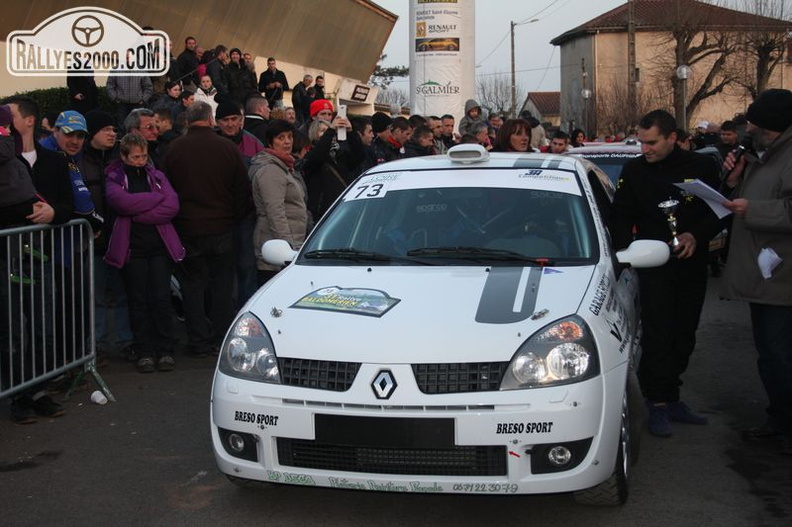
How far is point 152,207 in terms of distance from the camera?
7871mm

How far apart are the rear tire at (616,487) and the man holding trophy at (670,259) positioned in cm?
141

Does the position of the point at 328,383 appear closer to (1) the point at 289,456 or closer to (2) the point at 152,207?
(1) the point at 289,456

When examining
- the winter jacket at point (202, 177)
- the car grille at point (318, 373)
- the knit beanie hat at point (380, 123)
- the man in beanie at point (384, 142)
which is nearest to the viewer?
the car grille at point (318, 373)

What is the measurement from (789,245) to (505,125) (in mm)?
3966

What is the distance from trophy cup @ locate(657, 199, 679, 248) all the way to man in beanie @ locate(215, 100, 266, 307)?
12.5 ft

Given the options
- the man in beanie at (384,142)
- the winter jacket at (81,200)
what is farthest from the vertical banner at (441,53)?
the winter jacket at (81,200)

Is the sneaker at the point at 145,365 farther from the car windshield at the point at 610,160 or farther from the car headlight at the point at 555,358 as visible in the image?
the car windshield at the point at 610,160

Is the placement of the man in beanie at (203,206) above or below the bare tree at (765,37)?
below

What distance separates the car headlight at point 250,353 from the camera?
4.54 m

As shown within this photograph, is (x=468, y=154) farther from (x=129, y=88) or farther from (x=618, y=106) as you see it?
(x=618, y=106)

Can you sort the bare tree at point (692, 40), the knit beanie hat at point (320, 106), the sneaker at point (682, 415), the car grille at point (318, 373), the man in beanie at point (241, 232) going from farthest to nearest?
the bare tree at point (692, 40) → the knit beanie hat at point (320, 106) → the man in beanie at point (241, 232) → the sneaker at point (682, 415) → the car grille at point (318, 373)

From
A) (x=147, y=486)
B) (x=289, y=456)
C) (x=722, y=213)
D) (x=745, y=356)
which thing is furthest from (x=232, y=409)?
(x=745, y=356)

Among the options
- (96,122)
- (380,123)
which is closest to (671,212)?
(96,122)

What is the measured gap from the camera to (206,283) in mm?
8711
